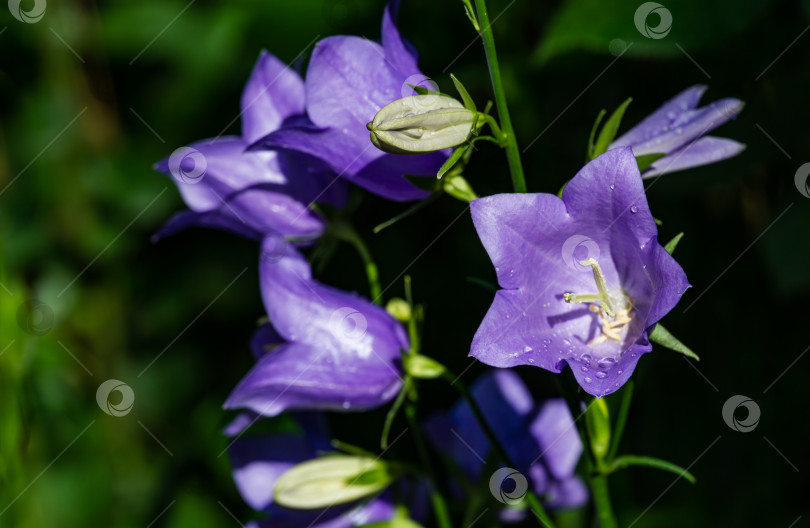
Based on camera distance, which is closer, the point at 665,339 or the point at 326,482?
the point at 665,339

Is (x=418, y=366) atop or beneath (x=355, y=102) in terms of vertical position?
beneath

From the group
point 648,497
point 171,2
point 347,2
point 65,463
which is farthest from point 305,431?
point 171,2

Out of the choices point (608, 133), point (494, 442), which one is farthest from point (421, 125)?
point (494, 442)

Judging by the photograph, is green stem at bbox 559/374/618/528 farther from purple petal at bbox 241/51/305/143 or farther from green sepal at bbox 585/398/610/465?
purple petal at bbox 241/51/305/143

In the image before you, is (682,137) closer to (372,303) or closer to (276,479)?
(372,303)

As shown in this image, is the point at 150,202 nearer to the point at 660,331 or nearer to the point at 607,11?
the point at 607,11

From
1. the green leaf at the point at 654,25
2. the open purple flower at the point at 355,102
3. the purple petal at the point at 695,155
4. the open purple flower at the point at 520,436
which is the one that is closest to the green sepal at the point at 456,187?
the open purple flower at the point at 355,102
